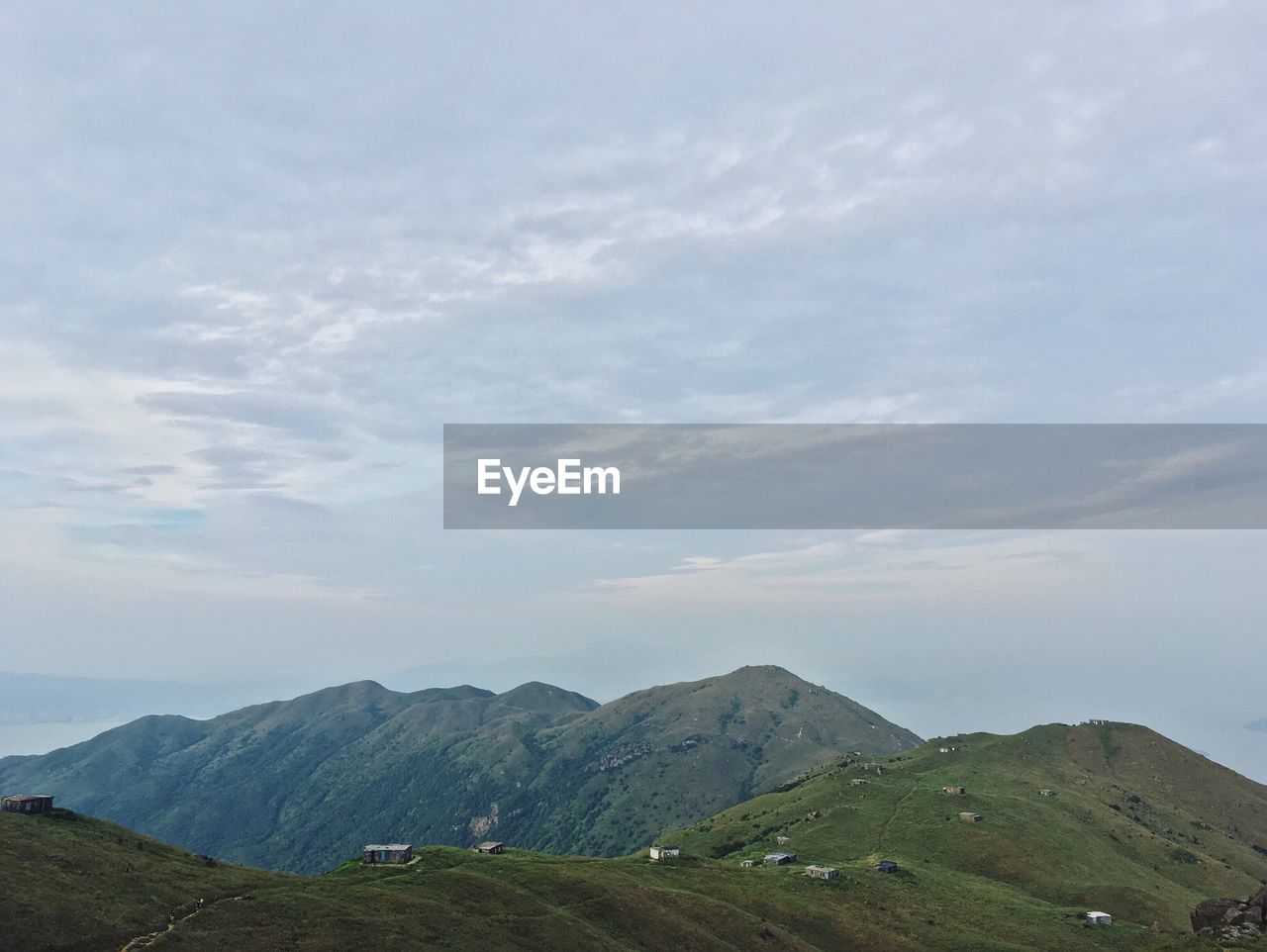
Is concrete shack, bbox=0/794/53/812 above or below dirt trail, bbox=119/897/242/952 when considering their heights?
above

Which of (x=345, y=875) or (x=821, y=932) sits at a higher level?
(x=345, y=875)

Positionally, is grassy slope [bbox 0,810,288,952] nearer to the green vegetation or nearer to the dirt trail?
the green vegetation

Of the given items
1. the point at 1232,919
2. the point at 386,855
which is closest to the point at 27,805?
the point at 386,855

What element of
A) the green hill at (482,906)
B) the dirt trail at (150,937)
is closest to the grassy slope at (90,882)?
the green hill at (482,906)

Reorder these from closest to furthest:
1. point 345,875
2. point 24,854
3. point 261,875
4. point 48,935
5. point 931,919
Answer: point 48,935 < point 24,854 < point 261,875 < point 345,875 < point 931,919

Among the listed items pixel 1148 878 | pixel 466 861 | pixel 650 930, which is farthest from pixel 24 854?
pixel 1148 878

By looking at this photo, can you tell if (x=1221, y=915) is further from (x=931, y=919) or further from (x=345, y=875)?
(x=345, y=875)

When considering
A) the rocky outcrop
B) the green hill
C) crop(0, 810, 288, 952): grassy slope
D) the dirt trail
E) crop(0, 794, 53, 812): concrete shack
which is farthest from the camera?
the rocky outcrop

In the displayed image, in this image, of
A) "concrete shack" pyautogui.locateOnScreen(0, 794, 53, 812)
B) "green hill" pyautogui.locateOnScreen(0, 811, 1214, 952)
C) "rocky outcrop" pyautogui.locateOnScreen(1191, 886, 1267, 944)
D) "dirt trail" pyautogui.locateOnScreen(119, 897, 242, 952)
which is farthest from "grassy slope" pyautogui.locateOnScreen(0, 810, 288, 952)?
"rocky outcrop" pyautogui.locateOnScreen(1191, 886, 1267, 944)
